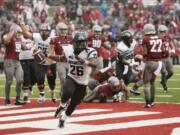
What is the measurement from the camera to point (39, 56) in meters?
17.4

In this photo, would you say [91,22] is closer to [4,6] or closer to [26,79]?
[4,6]

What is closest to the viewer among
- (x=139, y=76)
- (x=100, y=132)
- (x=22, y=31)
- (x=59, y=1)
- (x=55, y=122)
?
(x=100, y=132)

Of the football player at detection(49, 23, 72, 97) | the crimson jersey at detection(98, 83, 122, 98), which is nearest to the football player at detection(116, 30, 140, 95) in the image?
the crimson jersey at detection(98, 83, 122, 98)

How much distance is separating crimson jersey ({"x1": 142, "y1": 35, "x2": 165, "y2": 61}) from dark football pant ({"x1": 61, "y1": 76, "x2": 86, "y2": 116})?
Result: 3.83m

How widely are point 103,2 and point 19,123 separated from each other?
28.4 m

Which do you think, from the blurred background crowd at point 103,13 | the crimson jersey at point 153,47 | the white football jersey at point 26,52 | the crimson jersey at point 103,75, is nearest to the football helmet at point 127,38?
the crimson jersey at point 103,75

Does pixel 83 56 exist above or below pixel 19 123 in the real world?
above

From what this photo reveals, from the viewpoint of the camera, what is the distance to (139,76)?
2009 cm

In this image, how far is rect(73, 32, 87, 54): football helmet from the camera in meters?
12.3

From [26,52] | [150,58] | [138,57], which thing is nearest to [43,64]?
[26,52]

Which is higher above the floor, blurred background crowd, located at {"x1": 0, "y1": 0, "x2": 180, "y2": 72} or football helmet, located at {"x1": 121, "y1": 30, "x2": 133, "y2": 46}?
football helmet, located at {"x1": 121, "y1": 30, "x2": 133, "y2": 46}

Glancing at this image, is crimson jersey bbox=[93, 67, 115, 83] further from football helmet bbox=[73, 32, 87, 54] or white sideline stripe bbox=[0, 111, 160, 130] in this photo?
football helmet bbox=[73, 32, 87, 54]

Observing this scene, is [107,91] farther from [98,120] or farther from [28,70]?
[98,120]

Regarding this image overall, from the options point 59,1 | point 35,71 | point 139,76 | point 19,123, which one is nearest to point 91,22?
point 59,1
